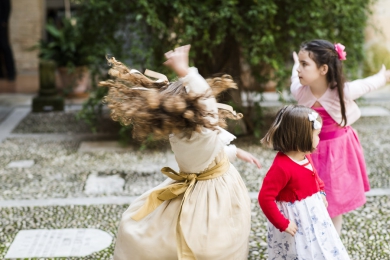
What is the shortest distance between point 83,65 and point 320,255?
7380 millimetres

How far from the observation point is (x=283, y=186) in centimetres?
262

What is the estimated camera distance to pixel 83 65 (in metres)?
9.39

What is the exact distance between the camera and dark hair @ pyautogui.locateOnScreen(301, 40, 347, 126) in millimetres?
3246

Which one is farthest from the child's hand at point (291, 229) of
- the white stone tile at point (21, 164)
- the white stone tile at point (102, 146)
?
the white stone tile at point (102, 146)

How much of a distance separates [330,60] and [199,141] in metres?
1.14

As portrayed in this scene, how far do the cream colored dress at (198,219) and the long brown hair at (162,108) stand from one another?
7 centimetres

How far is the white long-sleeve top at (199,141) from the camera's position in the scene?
8.17 feet

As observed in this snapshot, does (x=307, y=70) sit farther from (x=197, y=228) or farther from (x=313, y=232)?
(x=197, y=228)

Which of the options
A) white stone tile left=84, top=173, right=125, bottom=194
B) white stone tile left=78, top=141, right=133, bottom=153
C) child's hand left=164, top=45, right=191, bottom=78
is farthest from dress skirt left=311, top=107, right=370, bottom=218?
white stone tile left=78, top=141, right=133, bottom=153

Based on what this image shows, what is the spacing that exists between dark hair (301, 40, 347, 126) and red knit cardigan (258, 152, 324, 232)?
0.75 m

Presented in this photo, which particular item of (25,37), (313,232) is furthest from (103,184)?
(25,37)

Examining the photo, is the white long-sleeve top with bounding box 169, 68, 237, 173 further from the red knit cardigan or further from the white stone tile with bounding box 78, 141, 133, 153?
the white stone tile with bounding box 78, 141, 133, 153

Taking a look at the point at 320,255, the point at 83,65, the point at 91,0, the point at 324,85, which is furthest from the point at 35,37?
the point at 320,255

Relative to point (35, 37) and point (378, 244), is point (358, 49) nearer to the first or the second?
point (378, 244)
